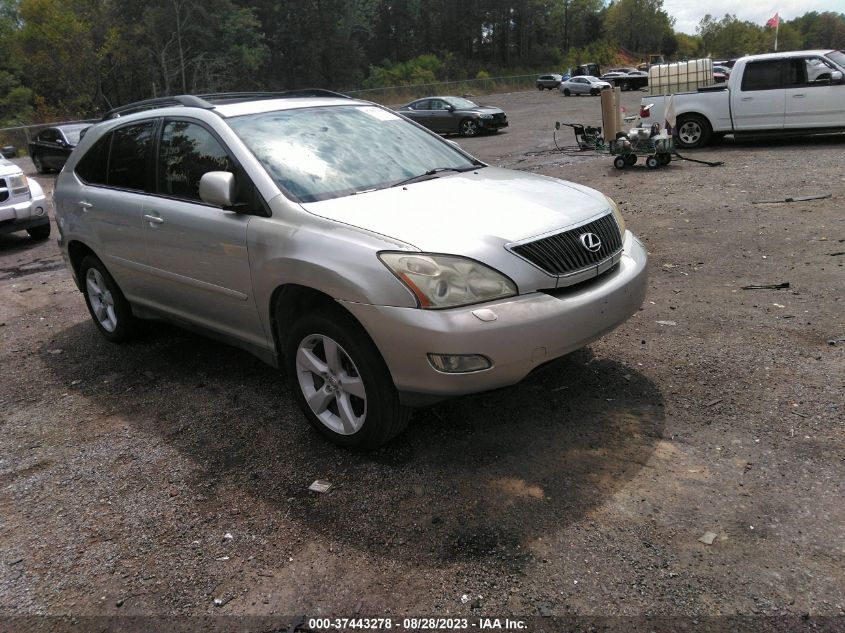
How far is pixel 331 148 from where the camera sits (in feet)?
13.7

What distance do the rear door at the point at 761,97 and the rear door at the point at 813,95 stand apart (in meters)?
0.15

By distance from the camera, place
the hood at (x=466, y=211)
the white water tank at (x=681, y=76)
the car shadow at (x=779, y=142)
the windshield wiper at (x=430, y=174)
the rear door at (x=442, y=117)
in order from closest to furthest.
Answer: the hood at (x=466, y=211) < the windshield wiper at (x=430, y=174) < the car shadow at (x=779, y=142) < the white water tank at (x=681, y=76) < the rear door at (x=442, y=117)

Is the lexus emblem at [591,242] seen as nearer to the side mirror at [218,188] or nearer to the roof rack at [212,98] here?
the side mirror at [218,188]

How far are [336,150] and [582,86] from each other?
47.4 m

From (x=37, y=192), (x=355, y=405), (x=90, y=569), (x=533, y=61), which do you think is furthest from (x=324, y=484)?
(x=533, y=61)

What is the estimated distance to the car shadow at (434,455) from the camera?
304cm

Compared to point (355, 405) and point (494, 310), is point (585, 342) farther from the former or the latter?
point (355, 405)

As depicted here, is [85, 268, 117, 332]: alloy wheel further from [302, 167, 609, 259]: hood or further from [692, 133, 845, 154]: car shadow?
[692, 133, 845, 154]: car shadow

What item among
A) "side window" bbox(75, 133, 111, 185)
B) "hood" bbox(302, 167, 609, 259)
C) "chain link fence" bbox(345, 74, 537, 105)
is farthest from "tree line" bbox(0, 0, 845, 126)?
"hood" bbox(302, 167, 609, 259)

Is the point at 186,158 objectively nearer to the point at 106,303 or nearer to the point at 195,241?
the point at 195,241

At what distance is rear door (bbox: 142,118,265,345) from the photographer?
4008 mm

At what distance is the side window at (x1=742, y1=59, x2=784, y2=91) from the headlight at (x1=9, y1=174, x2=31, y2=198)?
13.1 meters

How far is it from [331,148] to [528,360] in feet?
6.07

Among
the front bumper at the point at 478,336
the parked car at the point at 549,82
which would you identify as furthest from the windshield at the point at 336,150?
the parked car at the point at 549,82
